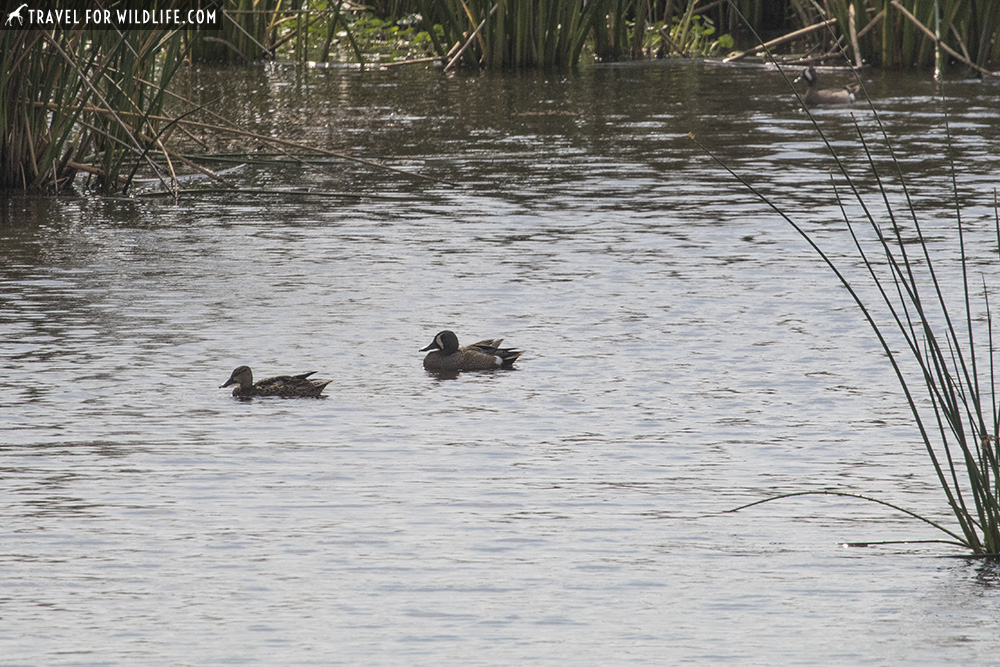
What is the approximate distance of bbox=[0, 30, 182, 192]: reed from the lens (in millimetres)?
10765

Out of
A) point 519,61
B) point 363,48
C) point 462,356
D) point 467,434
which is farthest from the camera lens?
point 363,48

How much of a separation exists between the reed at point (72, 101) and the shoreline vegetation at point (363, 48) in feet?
0.04

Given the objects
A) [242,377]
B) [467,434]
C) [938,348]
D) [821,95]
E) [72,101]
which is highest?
[72,101]

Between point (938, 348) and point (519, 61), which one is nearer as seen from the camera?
point (938, 348)

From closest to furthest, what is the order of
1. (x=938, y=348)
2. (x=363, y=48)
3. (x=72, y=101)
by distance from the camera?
(x=938, y=348)
(x=72, y=101)
(x=363, y=48)

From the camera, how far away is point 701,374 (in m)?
7.57

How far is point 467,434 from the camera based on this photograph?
22.1ft

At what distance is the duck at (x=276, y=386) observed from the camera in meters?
7.18

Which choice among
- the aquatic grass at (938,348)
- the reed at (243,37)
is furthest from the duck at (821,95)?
the reed at (243,37)

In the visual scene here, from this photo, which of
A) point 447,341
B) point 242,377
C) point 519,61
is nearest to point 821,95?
point 519,61

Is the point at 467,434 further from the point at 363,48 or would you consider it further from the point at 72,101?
the point at 363,48

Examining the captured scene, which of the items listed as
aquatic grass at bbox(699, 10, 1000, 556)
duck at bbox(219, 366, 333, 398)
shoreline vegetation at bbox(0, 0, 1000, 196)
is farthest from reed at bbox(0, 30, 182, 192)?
aquatic grass at bbox(699, 10, 1000, 556)

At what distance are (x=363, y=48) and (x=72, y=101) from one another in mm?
10486

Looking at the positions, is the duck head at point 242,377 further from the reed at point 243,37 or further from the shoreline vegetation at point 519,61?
the reed at point 243,37
